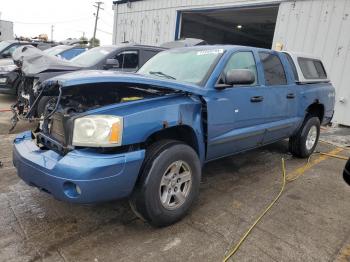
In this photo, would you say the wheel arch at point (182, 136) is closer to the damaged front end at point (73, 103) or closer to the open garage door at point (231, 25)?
the damaged front end at point (73, 103)

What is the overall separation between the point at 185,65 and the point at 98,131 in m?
1.75

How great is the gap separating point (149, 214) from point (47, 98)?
1.64 m

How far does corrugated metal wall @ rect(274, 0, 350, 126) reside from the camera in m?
9.12

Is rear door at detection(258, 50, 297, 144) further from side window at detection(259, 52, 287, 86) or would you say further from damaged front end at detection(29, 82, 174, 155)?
damaged front end at detection(29, 82, 174, 155)

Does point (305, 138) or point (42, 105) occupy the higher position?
point (42, 105)

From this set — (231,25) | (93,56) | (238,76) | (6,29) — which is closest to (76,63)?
(93,56)

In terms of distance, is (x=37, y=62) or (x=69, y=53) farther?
(x=69, y=53)

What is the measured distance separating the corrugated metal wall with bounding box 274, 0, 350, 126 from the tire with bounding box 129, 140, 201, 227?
7560 mm

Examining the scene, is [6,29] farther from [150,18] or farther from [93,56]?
[93,56]

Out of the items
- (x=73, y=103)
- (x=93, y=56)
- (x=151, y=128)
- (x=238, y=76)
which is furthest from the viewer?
(x=93, y=56)

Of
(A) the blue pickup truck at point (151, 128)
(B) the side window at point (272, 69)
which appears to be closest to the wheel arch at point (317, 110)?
(B) the side window at point (272, 69)

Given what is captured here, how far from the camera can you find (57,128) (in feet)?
10.1

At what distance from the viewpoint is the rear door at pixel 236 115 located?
3.58m

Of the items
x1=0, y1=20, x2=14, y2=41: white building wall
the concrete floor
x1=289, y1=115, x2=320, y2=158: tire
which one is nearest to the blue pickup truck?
the concrete floor
